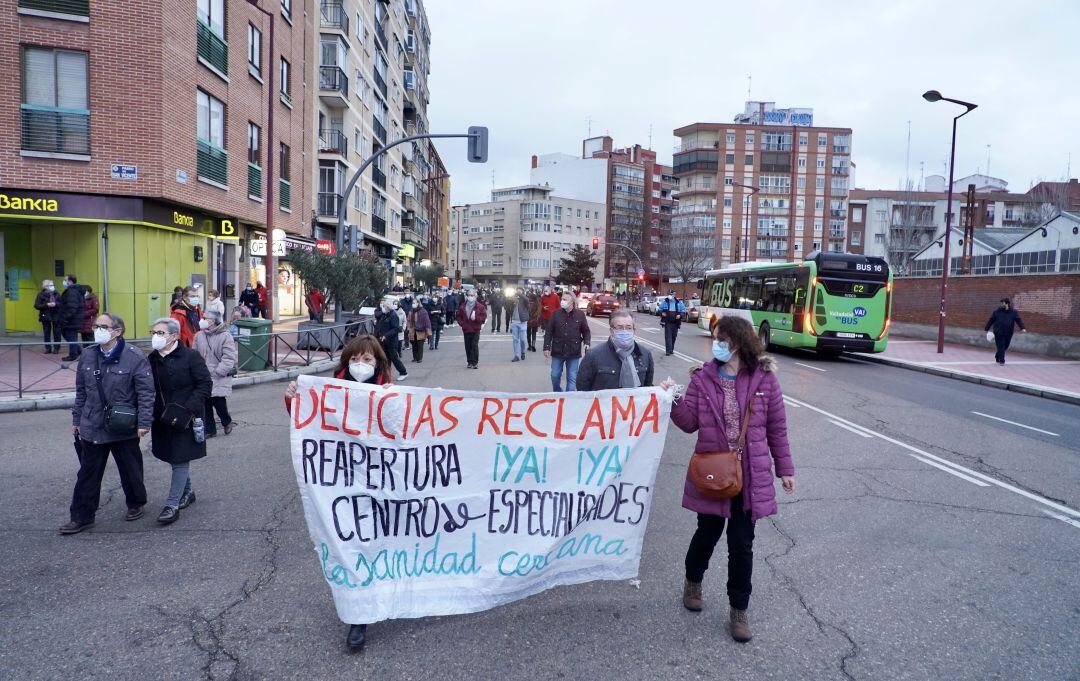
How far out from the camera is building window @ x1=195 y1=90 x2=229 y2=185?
2077 centimetres

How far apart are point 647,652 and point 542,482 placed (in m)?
1.10

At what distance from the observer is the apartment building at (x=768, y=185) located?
3329 inches

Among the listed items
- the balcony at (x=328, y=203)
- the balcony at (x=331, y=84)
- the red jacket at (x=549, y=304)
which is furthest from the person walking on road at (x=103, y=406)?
the balcony at (x=331, y=84)

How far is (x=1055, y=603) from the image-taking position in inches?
179

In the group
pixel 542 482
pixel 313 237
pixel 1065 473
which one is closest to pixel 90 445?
pixel 542 482

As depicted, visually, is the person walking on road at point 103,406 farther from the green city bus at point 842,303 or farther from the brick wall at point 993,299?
the brick wall at point 993,299


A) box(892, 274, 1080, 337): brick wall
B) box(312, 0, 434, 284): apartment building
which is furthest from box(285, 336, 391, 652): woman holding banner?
box(892, 274, 1080, 337): brick wall

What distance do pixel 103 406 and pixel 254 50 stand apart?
22855 millimetres

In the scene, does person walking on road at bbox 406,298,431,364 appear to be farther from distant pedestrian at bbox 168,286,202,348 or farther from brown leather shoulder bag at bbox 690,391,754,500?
brown leather shoulder bag at bbox 690,391,754,500

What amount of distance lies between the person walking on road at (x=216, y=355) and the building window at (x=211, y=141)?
13501 mm

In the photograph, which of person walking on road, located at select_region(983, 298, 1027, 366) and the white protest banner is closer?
the white protest banner

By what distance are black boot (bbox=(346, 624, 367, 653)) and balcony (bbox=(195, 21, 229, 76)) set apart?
2055 cm

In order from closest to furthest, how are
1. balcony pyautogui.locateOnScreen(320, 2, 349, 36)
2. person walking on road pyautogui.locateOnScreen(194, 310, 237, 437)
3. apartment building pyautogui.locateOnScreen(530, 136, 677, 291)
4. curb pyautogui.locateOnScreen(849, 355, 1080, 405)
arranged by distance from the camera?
person walking on road pyautogui.locateOnScreen(194, 310, 237, 437), curb pyautogui.locateOnScreen(849, 355, 1080, 405), balcony pyautogui.locateOnScreen(320, 2, 349, 36), apartment building pyautogui.locateOnScreen(530, 136, 677, 291)

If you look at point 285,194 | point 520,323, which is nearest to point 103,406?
point 520,323
